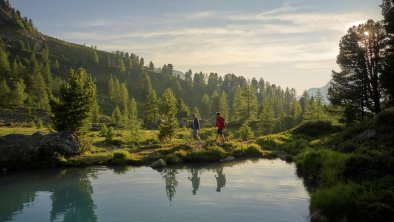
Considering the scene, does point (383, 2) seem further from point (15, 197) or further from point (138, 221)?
point (15, 197)

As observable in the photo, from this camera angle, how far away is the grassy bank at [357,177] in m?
12.3

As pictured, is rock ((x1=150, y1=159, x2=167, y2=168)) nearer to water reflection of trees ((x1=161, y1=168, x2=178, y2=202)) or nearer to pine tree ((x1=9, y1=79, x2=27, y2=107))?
water reflection of trees ((x1=161, y1=168, x2=178, y2=202))

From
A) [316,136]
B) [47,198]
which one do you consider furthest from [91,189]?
[316,136]

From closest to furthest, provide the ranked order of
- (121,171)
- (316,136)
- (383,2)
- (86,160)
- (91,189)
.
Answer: (91,189)
(121,171)
(86,160)
(383,2)
(316,136)

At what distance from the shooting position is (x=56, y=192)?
72.9 feet

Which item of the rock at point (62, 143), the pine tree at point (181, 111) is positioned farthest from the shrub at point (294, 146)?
the pine tree at point (181, 111)

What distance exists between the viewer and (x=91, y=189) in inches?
887

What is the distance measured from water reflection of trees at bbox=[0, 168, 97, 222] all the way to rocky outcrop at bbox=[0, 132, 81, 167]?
102 inches

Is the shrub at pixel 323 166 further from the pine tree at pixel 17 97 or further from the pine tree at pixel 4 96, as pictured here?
the pine tree at pixel 4 96

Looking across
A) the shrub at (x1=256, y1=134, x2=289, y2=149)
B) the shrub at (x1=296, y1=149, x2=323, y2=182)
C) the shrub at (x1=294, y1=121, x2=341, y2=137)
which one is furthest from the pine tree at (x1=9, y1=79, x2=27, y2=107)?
the shrub at (x1=296, y1=149, x2=323, y2=182)

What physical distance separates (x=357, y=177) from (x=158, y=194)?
34.3 feet

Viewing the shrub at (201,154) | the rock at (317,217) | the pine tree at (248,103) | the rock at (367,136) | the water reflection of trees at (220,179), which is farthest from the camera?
the pine tree at (248,103)

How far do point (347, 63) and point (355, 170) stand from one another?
33311mm

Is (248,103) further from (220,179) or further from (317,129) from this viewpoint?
(220,179)
